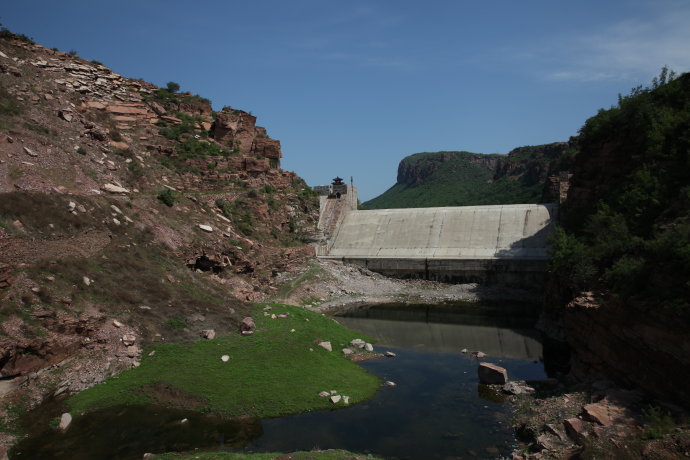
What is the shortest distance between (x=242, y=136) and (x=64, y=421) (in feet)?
97.2

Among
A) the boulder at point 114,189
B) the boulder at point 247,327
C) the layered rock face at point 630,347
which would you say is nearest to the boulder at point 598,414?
the layered rock face at point 630,347

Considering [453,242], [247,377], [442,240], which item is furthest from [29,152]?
[453,242]

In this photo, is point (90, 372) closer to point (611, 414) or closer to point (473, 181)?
point (611, 414)

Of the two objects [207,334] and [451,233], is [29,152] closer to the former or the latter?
[207,334]

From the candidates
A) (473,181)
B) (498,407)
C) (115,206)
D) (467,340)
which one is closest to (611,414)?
(498,407)

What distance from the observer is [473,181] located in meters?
105

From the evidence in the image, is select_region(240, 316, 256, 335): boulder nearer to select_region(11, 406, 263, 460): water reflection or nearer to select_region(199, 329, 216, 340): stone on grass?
select_region(199, 329, 216, 340): stone on grass

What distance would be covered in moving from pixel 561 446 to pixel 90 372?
1264cm

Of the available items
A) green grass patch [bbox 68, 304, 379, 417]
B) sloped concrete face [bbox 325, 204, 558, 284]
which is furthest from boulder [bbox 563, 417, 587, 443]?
sloped concrete face [bbox 325, 204, 558, 284]

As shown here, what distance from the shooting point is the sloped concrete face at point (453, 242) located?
102 feet

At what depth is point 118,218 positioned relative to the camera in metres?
19.4

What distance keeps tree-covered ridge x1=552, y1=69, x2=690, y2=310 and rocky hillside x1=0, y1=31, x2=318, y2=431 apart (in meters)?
14.0

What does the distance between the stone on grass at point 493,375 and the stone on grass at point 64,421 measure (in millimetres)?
12146

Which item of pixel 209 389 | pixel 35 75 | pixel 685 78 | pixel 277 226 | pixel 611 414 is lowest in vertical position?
pixel 209 389
